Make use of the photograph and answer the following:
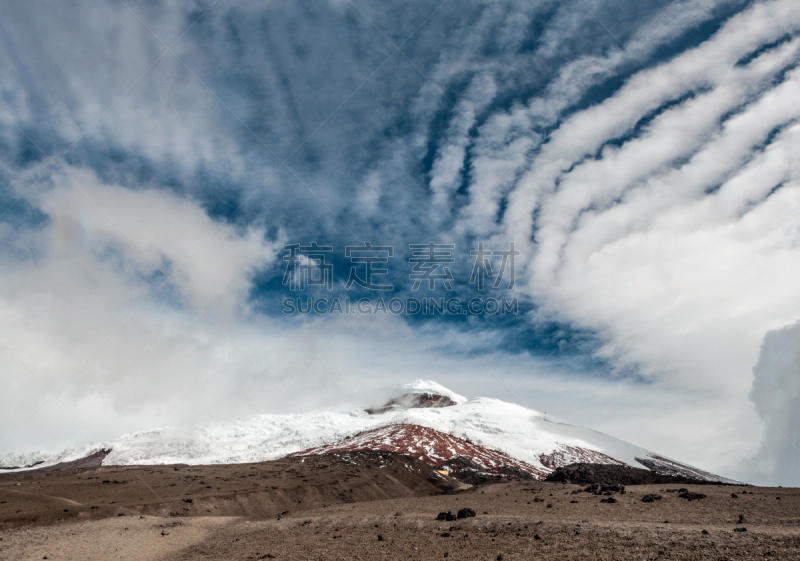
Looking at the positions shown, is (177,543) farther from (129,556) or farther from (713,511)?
(713,511)

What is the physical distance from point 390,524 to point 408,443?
70.3 m

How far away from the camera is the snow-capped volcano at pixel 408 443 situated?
87000 mm

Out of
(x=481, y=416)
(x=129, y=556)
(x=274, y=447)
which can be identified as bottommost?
(x=129, y=556)

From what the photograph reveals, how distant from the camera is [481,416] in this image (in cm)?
13975

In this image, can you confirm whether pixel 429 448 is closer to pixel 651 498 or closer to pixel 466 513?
pixel 651 498

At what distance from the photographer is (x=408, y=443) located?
302 feet

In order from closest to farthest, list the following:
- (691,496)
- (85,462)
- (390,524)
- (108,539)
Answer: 1. (108,539)
2. (390,524)
3. (691,496)
4. (85,462)

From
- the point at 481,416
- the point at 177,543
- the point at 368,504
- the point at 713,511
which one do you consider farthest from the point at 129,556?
the point at 481,416

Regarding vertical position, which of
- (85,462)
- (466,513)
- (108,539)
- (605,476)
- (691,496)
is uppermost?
(85,462)

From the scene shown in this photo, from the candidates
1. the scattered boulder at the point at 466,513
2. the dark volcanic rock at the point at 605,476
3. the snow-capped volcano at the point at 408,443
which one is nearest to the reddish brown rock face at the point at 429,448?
the snow-capped volcano at the point at 408,443

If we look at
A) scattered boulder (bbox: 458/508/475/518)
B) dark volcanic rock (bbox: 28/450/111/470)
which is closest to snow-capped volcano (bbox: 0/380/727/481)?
dark volcanic rock (bbox: 28/450/111/470)

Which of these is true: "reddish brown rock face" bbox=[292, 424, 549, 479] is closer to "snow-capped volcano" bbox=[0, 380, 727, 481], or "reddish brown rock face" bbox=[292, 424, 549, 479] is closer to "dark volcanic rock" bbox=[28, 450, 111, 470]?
"snow-capped volcano" bbox=[0, 380, 727, 481]

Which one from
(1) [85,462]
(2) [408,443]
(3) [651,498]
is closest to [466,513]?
(3) [651,498]

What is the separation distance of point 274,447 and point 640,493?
86888mm
